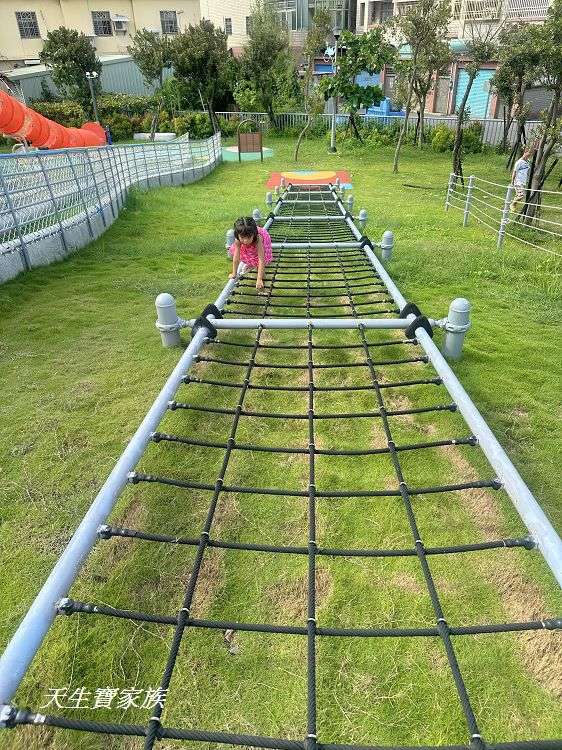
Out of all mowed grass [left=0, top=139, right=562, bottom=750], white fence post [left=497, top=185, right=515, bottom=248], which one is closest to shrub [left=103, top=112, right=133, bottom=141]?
white fence post [left=497, top=185, right=515, bottom=248]

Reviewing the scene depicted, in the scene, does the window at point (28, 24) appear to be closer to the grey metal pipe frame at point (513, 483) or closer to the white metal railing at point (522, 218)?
the white metal railing at point (522, 218)

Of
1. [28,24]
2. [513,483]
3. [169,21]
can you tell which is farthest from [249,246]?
[28,24]

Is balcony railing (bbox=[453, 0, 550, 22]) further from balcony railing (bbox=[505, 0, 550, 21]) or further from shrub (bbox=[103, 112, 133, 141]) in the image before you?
shrub (bbox=[103, 112, 133, 141])

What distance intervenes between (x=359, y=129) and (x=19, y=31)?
2292cm

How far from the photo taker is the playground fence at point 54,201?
516 centimetres

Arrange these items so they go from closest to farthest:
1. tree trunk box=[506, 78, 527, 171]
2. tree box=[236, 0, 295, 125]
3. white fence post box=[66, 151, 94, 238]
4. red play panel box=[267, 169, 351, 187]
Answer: white fence post box=[66, 151, 94, 238], tree trunk box=[506, 78, 527, 171], red play panel box=[267, 169, 351, 187], tree box=[236, 0, 295, 125]

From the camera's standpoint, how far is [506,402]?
2945 millimetres

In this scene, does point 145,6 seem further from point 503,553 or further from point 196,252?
point 503,553

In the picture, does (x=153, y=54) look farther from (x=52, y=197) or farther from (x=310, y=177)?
(x=52, y=197)

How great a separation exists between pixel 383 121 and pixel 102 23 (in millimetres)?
20945

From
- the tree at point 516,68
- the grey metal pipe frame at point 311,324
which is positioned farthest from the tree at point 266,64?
the grey metal pipe frame at point 311,324

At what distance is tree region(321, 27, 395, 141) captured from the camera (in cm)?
1430

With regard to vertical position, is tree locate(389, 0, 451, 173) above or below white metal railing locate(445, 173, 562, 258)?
above

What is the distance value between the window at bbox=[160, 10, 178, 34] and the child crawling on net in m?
32.9
